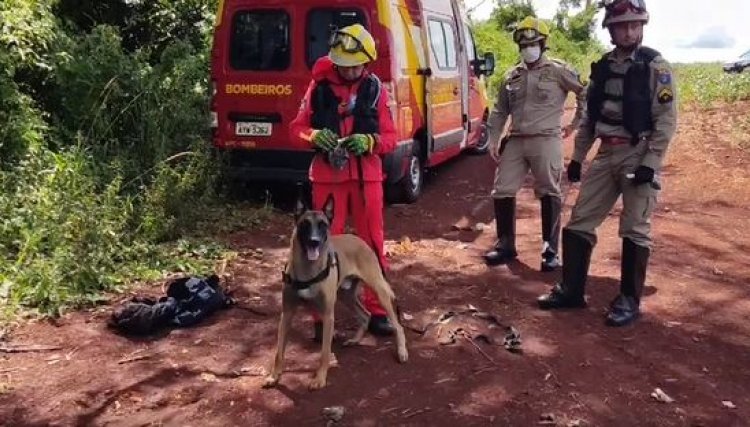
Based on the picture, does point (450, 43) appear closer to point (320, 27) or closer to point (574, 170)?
point (320, 27)

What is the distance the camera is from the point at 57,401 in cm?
389

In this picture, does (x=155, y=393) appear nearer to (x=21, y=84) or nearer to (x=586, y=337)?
(x=586, y=337)

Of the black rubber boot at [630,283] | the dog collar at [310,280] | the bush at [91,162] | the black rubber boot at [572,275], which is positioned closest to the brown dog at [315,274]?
the dog collar at [310,280]

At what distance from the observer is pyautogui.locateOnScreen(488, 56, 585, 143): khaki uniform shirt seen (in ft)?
19.3

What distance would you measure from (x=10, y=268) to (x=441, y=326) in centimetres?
293

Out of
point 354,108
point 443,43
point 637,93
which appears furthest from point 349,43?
point 443,43

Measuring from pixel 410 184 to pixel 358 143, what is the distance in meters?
4.05

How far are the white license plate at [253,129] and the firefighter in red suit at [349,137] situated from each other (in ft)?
9.86

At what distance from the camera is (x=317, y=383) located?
3963mm

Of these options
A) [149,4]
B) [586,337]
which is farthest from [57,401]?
[149,4]

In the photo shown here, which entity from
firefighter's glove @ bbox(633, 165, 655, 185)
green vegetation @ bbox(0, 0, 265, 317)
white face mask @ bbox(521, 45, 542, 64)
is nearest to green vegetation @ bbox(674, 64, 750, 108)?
white face mask @ bbox(521, 45, 542, 64)

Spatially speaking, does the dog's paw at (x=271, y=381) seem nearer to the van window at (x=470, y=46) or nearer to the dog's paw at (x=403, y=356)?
the dog's paw at (x=403, y=356)

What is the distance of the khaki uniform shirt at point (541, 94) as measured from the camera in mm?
5883

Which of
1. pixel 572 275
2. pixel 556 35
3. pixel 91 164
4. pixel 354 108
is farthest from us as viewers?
pixel 556 35
